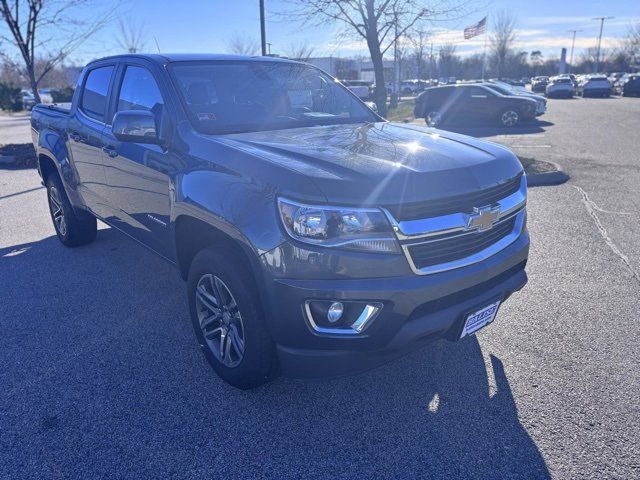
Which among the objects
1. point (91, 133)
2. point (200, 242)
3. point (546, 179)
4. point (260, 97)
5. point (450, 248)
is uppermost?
point (260, 97)

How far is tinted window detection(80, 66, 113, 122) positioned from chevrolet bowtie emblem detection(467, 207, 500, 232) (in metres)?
3.28

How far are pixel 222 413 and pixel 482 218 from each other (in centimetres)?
181

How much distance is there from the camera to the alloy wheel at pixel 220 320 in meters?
2.76

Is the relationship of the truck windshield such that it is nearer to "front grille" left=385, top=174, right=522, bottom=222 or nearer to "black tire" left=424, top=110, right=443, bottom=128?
"front grille" left=385, top=174, right=522, bottom=222

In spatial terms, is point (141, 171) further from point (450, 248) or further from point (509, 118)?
point (509, 118)

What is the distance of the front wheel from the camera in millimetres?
16844

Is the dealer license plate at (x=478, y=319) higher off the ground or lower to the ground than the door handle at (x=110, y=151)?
lower

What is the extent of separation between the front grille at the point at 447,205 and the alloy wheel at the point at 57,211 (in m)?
4.57

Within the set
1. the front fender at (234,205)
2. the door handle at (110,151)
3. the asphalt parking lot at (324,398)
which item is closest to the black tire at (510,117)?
the asphalt parking lot at (324,398)

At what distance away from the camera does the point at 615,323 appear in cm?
356

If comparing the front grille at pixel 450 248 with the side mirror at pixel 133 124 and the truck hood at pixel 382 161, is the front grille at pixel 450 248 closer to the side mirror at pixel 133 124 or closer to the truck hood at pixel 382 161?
the truck hood at pixel 382 161

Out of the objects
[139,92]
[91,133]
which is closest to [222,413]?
[139,92]

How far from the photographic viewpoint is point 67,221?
5.42 meters

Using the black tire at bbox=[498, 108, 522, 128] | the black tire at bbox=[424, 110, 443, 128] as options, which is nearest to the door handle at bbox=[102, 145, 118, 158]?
the black tire at bbox=[424, 110, 443, 128]
